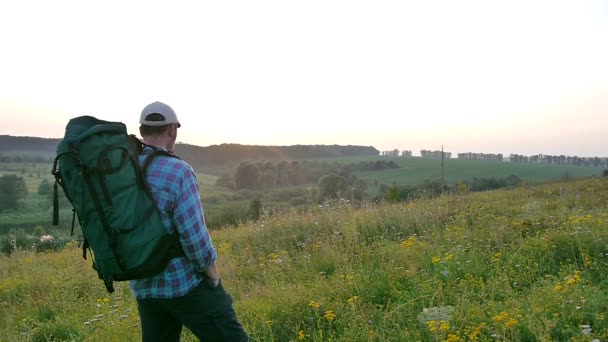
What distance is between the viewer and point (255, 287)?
581 cm

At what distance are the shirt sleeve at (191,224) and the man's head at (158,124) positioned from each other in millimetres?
273

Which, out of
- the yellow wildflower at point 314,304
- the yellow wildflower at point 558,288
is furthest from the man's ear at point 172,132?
the yellow wildflower at point 558,288

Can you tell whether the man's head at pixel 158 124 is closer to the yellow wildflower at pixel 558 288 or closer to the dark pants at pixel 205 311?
the dark pants at pixel 205 311

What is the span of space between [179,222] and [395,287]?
3.16 meters

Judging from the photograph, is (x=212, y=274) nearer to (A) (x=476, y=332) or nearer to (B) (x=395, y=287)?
(A) (x=476, y=332)

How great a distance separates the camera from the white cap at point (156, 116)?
272 cm

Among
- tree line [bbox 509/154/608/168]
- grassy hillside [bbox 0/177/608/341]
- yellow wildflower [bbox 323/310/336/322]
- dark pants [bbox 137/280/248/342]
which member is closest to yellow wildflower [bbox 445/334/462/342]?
grassy hillside [bbox 0/177/608/341]

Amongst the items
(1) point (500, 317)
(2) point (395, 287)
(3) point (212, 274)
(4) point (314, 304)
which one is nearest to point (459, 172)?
(2) point (395, 287)

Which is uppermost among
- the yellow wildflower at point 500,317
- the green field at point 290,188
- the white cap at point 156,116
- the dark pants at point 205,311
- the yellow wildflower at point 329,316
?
the white cap at point 156,116

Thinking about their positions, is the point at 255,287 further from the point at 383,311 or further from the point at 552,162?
the point at 552,162

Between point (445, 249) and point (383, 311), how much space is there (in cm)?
208

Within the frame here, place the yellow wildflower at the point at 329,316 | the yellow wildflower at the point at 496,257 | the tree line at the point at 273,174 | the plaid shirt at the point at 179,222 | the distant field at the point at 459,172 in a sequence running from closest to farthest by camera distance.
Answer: the plaid shirt at the point at 179,222 → the yellow wildflower at the point at 329,316 → the yellow wildflower at the point at 496,257 → the distant field at the point at 459,172 → the tree line at the point at 273,174

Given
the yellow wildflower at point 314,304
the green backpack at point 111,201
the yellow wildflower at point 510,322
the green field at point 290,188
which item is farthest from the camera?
the green field at point 290,188

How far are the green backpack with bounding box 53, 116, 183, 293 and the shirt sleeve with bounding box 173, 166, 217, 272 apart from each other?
12 centimetres
